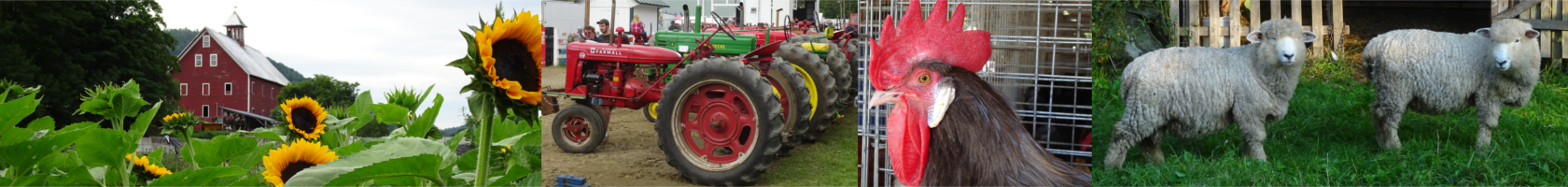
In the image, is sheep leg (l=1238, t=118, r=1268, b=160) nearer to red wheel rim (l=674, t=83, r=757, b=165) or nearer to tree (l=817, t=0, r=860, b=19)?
tree (l=817, t=0, r=860, b=19)

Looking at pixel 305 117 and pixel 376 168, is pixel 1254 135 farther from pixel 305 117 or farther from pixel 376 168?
pixel 305 117

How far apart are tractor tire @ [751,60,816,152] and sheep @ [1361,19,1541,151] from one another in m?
1.73

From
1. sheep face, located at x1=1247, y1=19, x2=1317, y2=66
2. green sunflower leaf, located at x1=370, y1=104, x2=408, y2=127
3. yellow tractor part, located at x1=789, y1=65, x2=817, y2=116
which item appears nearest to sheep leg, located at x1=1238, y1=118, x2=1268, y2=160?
sheep face, located at x1=1247, y1=19, x2=1317, y2=66

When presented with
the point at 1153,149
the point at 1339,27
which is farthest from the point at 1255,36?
the point at 1153,149

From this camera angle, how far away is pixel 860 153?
2170 millimetres

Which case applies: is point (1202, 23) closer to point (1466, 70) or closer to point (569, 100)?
point (1466, 70)

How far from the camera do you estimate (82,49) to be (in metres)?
11.7

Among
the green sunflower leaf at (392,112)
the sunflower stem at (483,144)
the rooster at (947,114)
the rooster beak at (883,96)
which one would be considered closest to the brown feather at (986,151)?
the rooster at (947,114)

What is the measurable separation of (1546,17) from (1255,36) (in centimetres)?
99

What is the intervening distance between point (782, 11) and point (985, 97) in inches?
22.4

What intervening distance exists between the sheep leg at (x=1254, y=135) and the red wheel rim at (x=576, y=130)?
1.93 m

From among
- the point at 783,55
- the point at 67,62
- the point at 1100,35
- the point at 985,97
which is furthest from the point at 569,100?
the point at 67,62

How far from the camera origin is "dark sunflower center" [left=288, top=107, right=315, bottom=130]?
2375 millimetres

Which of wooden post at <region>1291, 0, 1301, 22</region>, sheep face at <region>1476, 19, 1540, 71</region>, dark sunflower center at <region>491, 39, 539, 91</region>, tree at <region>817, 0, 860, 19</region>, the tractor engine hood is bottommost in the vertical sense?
dark sunflower center at <region>491, 39, 539, 91</region>
